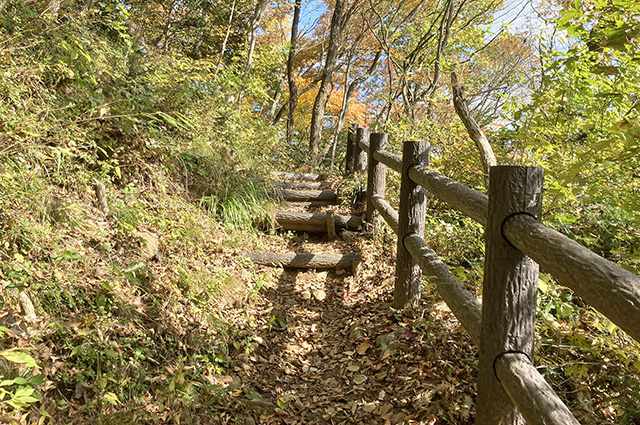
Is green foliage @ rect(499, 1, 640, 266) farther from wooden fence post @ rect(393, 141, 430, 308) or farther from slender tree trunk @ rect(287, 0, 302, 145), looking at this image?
slender tree trunk @ rect(287, 0, 302, 145)

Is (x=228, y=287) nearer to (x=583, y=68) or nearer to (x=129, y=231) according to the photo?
(x=129, y=231)

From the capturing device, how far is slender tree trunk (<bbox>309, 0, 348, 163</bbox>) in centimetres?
920

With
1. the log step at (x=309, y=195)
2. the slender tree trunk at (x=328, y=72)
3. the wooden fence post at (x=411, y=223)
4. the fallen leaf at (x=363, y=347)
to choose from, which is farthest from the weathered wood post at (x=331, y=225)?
the slender tree trunk at (x=328, y=72)

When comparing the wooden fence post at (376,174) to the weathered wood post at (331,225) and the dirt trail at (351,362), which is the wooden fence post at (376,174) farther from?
the dirt trail at (351,362)

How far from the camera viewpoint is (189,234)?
4.16 metres

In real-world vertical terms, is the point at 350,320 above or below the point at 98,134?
below

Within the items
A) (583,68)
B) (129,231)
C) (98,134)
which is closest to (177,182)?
(98,134)

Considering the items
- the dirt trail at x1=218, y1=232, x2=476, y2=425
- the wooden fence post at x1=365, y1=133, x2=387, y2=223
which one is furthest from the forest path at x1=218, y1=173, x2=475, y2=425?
the wooden fence post at x1=365, y1=133, x2=387, y2=223

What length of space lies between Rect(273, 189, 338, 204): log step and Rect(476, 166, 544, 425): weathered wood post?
15.5 ft

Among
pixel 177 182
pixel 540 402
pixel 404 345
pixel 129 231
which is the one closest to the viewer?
pixel 540 402

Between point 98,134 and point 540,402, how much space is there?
438 cm

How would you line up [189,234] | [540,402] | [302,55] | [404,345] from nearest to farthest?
[540,402], [404,345], [189,234], [302,55]

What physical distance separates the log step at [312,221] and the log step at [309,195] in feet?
2.50

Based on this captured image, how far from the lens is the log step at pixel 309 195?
660cm
